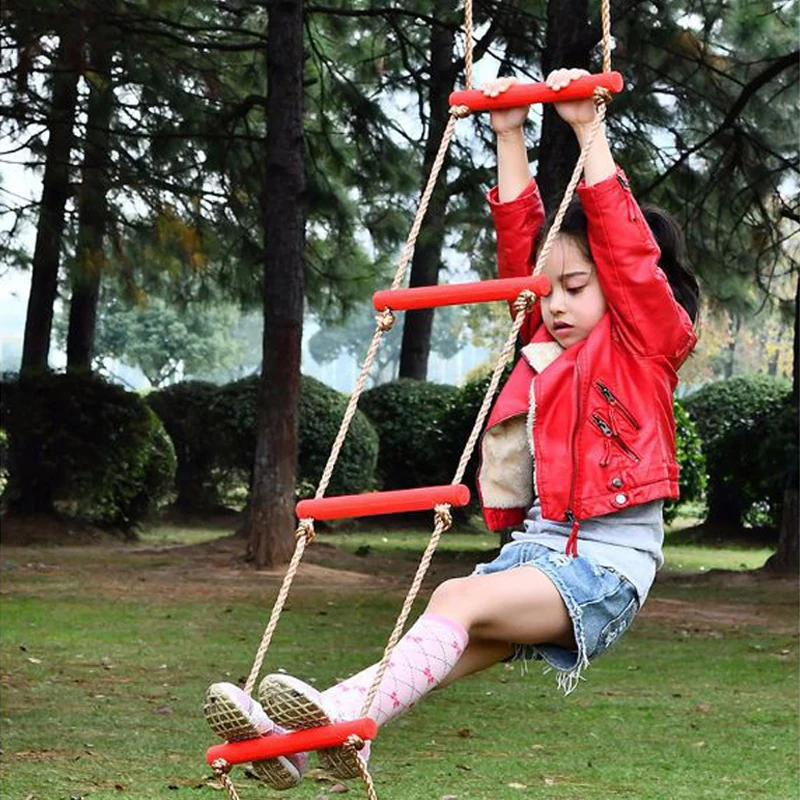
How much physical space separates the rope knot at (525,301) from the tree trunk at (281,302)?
29.6ft

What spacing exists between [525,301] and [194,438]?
1472 centimetres

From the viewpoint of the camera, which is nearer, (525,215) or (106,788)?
(525,215)

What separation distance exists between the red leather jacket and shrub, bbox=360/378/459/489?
14259mm

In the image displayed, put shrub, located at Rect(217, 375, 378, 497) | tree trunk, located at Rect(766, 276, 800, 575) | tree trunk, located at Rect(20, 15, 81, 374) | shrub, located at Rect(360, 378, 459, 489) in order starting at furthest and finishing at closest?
shrub, located at Rect(360, 378, 459, 489), shrub, located at Rect(217, 375, 378, 497), tree trunk, located at Rect(20, 15, 81, 374), tree trunk, located at Rect(766, 276, 800, 575)

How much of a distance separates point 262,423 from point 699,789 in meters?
7.12

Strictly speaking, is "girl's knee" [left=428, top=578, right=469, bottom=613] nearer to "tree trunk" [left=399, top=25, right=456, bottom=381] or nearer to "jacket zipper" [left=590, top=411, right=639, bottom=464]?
"jacket zipper" [left=590, top=411, right=639, bottom=464]

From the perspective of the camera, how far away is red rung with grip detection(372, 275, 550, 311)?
11.8ft

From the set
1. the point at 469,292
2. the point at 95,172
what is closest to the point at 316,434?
the point at 95,172

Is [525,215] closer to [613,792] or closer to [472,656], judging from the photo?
[472,656]

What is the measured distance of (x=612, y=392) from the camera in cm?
377

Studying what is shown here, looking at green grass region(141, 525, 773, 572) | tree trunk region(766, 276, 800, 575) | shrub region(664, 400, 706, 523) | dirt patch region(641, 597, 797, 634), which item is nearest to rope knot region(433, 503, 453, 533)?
dirt patch region(641, 597, 797, 634)

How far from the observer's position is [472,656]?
3.75m

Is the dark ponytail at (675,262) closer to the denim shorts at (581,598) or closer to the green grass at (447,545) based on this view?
the denim shorts at (581,598)

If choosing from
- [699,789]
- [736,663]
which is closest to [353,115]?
[736,663]
